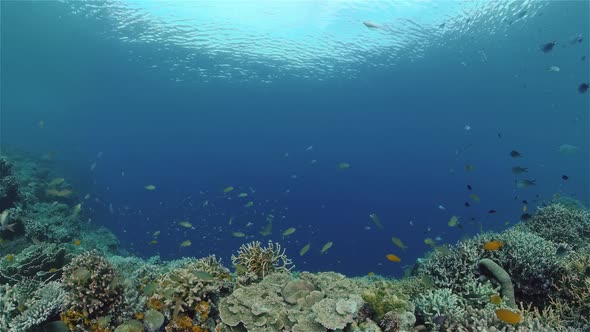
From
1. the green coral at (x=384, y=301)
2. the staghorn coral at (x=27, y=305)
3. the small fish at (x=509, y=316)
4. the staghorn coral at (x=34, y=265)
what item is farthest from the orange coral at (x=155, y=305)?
the small fish at (x=509, y=316)

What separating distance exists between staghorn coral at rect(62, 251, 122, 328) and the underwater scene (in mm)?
37

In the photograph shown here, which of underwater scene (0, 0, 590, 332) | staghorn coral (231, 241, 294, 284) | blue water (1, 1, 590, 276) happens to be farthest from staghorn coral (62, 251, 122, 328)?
blue water (1, 1, 590, 276)

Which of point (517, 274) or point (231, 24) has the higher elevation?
point (517, 274)

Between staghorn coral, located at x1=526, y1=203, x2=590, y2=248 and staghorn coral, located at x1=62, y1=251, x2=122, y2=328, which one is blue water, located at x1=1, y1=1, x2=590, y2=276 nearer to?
staghorn coral, located at x1=526, y1=203, x2=590, y2=248

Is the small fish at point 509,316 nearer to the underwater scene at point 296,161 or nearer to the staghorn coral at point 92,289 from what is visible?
the underwater scene at point 296,161

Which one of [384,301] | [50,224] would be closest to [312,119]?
[50,224]

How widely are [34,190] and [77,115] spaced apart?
91.8 m

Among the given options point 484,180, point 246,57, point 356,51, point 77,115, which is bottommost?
point 77,115

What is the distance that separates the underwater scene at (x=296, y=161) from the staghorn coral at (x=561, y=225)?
8 cm

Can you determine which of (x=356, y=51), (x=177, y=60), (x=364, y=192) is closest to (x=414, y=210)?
(x=364, y=192)

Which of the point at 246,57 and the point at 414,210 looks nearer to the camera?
the point at 246,57

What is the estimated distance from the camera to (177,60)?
4562 centimetres

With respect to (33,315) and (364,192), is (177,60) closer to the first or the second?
(33,315)

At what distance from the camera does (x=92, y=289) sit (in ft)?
21.3
